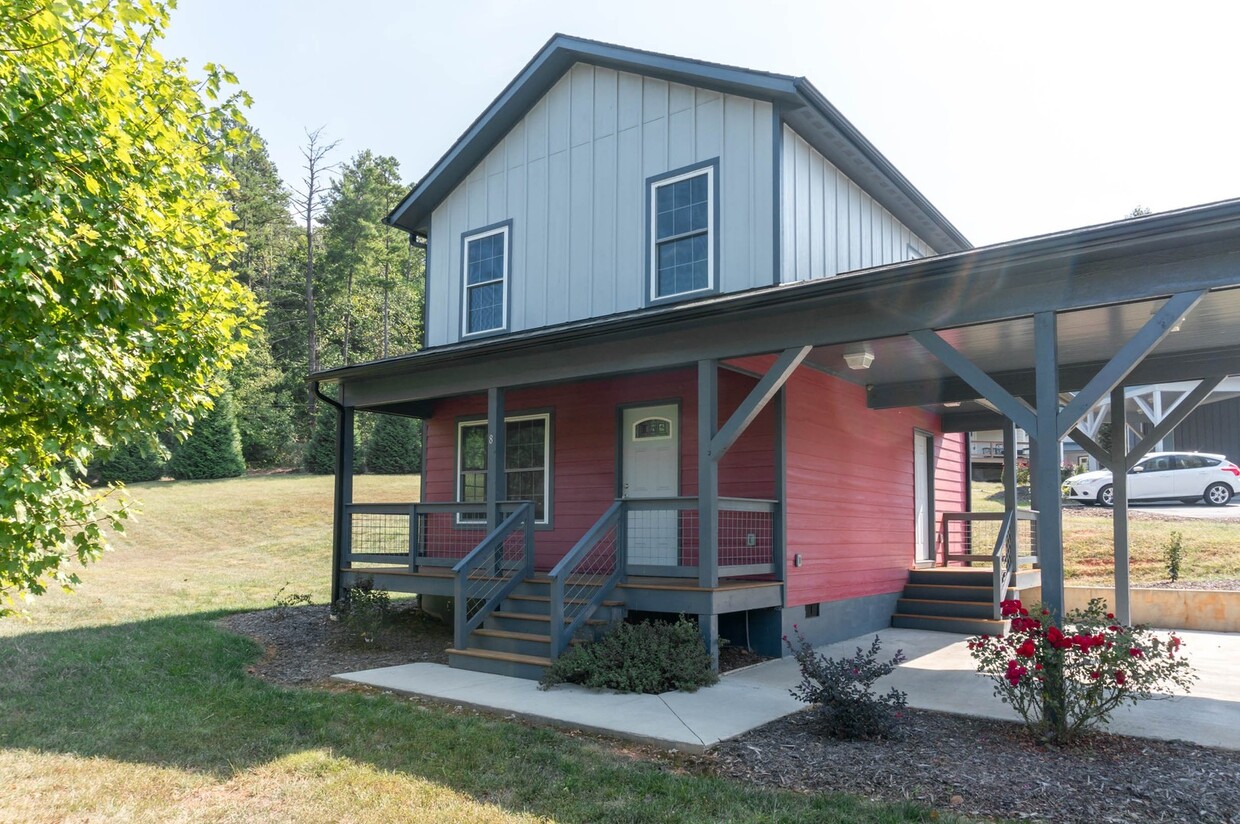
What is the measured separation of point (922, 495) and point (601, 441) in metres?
5.67

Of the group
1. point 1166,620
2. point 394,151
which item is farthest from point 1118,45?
point 394,151

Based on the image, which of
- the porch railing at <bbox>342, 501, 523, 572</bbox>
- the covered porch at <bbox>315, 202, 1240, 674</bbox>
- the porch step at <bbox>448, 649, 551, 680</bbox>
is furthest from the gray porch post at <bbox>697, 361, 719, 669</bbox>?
the porch railing at <bbox>342, 501, 523, 572</bbox>

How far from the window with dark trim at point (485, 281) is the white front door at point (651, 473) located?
2.76m

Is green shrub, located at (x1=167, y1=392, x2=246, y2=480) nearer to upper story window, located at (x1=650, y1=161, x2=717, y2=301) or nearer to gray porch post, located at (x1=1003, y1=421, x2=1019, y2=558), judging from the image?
upper story window, located at (x1=650, y1=161, x2=717, y2=301)

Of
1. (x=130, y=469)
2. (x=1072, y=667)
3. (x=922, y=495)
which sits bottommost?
(x=1072, y=667)

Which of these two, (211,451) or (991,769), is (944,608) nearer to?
(991,769)

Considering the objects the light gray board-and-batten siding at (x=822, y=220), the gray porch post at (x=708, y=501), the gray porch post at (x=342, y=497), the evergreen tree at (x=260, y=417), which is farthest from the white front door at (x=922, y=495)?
the evergreen tree at (x=260, y=417)

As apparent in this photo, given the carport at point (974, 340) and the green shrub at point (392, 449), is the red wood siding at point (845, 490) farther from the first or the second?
the green shrub at point (392, 449)

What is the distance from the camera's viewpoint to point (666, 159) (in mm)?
10820

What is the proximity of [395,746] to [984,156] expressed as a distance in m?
17.8

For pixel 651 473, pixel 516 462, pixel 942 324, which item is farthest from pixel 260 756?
pixel 516 462

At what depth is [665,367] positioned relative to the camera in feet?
29.1

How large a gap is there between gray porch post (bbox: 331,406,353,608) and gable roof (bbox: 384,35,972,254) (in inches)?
145

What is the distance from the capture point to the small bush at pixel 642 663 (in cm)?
755
